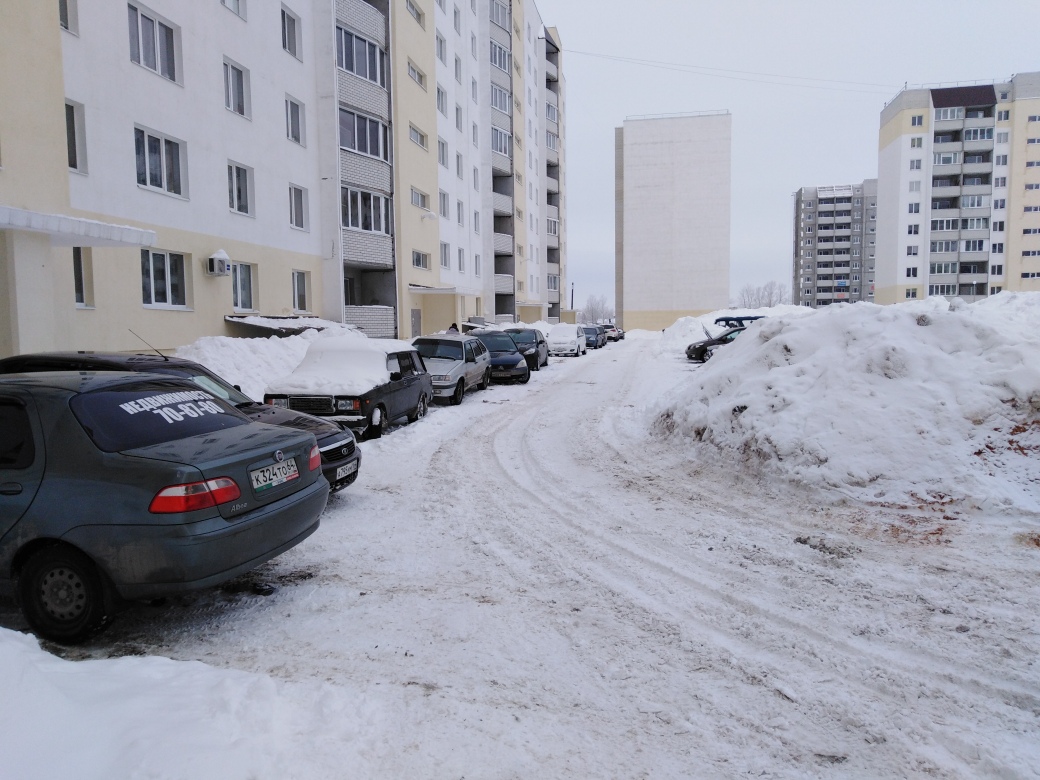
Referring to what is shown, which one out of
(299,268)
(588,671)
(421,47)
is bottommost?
(588,671)

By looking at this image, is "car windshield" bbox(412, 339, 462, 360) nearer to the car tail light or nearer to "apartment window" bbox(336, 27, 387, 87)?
the car tail light

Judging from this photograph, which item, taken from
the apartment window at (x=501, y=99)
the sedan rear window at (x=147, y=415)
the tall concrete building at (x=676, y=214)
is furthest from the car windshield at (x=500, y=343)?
the tall concrete building at (x=676, y=214)

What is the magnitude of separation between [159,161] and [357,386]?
34.1 feet

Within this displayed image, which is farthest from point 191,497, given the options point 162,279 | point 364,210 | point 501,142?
point 501,142

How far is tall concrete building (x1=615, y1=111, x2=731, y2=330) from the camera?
80.3 meters

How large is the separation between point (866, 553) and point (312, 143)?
77.7 ft

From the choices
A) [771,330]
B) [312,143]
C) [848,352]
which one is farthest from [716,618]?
[312,143]

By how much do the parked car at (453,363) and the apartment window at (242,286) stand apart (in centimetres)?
638

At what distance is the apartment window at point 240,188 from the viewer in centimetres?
1997

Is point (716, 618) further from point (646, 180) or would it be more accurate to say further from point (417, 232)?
point (646, 180)

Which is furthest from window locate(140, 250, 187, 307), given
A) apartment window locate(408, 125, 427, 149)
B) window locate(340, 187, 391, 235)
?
apartment window locate(408, 125, 427, 149)

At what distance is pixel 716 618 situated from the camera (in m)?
4.52

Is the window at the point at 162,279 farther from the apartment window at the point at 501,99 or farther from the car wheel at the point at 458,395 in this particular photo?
the apartment window at the point at 501,99

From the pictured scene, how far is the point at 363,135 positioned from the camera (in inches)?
1067
